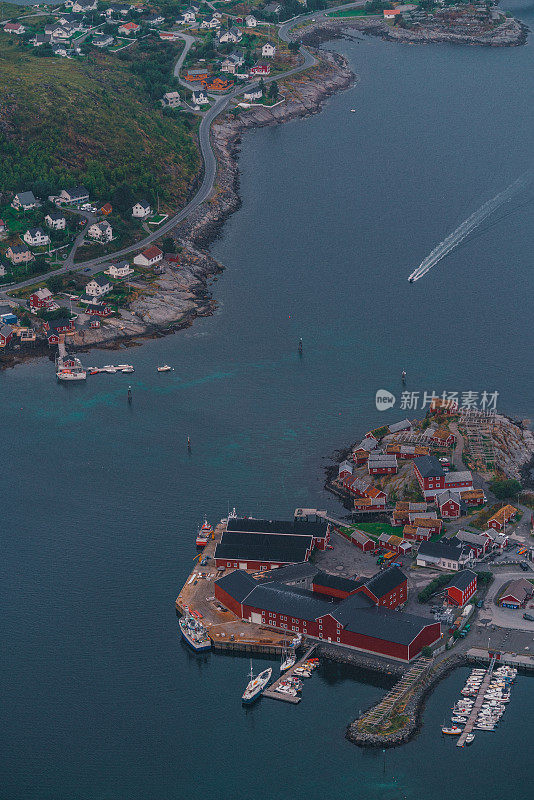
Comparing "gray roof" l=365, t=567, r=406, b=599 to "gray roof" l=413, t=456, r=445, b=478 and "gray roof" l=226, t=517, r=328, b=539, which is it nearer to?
"gray roof" l=226, t=517, r=328, b=539

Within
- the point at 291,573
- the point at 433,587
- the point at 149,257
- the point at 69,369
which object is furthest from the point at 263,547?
the point at 149,257

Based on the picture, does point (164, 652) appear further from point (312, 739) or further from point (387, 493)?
point (387, 493)

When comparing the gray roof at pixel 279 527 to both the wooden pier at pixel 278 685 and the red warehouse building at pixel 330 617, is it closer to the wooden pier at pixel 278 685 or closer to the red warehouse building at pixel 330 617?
the red warehouse building at pixel 330 617

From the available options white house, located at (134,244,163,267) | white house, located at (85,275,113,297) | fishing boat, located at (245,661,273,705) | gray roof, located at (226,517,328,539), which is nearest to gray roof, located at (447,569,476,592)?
gray roof, located at (226,517,328,539)

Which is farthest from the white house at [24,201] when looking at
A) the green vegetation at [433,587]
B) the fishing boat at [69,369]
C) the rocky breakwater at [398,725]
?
the rocky breakwater at [398,725]

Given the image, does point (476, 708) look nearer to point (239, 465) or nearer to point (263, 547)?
point (263, 547)
